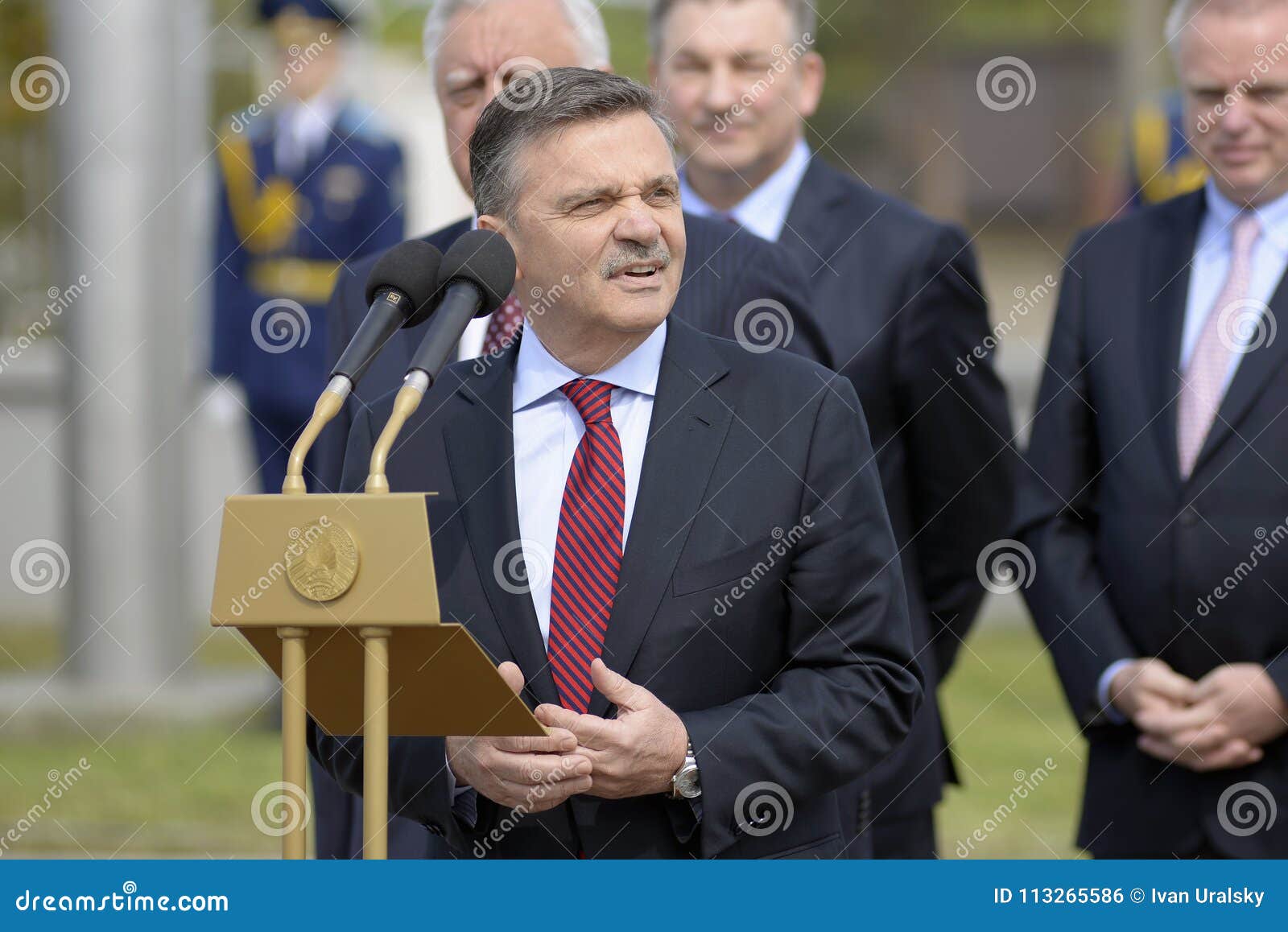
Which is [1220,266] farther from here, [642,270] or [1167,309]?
[642,270]

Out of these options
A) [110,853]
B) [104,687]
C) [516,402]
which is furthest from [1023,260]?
[516,402]

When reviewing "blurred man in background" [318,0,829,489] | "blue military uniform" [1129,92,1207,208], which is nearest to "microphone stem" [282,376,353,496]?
"blurred man in background" [318,0,829,489]

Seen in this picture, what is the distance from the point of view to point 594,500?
2402 mm

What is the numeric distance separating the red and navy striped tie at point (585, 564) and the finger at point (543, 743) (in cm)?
16

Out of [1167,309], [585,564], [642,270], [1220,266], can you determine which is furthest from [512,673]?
[1220,266]

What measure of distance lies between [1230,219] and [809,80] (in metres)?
0.99

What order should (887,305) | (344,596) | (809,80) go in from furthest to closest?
(809,80), (887,305), (344,596)

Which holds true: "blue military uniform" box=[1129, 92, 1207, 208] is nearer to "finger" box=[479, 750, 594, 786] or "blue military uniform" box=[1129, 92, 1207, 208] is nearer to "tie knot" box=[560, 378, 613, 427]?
"tie knot" box=[560, 378, 613, 427]

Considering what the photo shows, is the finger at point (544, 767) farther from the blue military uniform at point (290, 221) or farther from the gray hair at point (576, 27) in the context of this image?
the blue military uniform at point (290, 221)

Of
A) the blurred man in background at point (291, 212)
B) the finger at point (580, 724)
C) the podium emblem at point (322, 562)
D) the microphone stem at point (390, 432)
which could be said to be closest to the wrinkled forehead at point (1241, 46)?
the finger at point (580, 724)

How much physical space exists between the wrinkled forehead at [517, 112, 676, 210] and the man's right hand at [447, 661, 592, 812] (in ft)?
2.17

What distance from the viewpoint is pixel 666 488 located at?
238 cm

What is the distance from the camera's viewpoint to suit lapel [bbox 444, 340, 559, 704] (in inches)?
92.5
